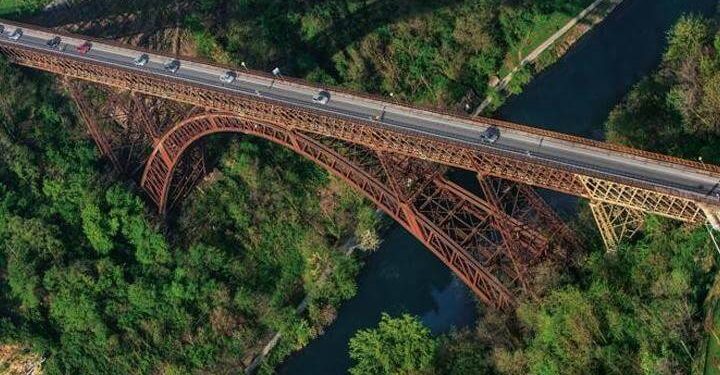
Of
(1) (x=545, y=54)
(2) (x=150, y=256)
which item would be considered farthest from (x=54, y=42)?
(1) (x=545, y=54)

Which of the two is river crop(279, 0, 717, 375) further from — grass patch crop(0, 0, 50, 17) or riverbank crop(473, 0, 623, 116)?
grass patch crop(0, 0, 50, 17)

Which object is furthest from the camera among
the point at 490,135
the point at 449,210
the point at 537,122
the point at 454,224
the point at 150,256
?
the point at 537,122

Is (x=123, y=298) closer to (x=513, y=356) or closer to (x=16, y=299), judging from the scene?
(x=16, y=299)

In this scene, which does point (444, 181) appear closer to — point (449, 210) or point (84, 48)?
point (449, 210)

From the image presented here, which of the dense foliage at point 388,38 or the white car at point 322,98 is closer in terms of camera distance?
the white car at point 322,98

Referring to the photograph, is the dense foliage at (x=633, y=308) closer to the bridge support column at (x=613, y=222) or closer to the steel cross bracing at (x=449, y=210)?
the bridge support column at (x=613, y=222)

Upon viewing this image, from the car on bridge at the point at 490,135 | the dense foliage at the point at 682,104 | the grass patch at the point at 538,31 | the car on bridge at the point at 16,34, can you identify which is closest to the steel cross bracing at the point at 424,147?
the car on bridge at the point at 490,135
